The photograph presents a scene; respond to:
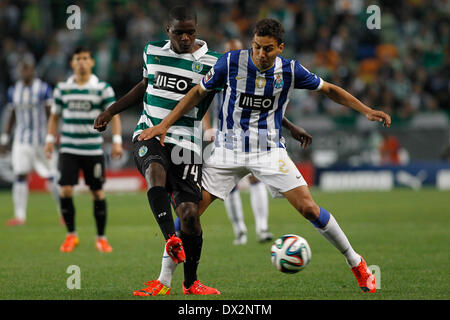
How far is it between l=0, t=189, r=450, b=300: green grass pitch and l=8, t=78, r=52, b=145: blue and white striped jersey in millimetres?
1551

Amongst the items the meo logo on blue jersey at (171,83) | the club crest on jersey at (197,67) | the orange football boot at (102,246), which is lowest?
the orange football boot at (102,246)

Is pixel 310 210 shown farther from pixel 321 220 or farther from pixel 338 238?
pixel 338 238

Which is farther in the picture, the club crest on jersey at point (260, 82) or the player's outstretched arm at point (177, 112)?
the club crest on jersey at point (260, 82)

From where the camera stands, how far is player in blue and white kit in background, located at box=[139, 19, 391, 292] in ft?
19.9

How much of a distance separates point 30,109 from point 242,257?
5.62 meters

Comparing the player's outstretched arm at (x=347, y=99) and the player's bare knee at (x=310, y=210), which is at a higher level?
the player's outstretched arm at (x=347, y=99)

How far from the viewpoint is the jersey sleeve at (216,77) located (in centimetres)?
605

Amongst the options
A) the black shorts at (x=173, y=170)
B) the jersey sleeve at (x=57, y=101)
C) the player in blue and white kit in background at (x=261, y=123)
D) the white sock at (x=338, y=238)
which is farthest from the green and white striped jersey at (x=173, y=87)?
the jersey sleeve at (x=57, y=101)

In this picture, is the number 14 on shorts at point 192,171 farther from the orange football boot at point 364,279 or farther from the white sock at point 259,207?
the white sock at point 259,207

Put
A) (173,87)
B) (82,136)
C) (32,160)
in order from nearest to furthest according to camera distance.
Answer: (173,87), (82,136), (32,160)

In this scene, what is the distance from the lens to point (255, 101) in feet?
20.3

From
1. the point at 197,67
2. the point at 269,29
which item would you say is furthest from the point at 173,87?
the point at 269,29

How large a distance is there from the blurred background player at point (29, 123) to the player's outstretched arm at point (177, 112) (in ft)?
22.2
